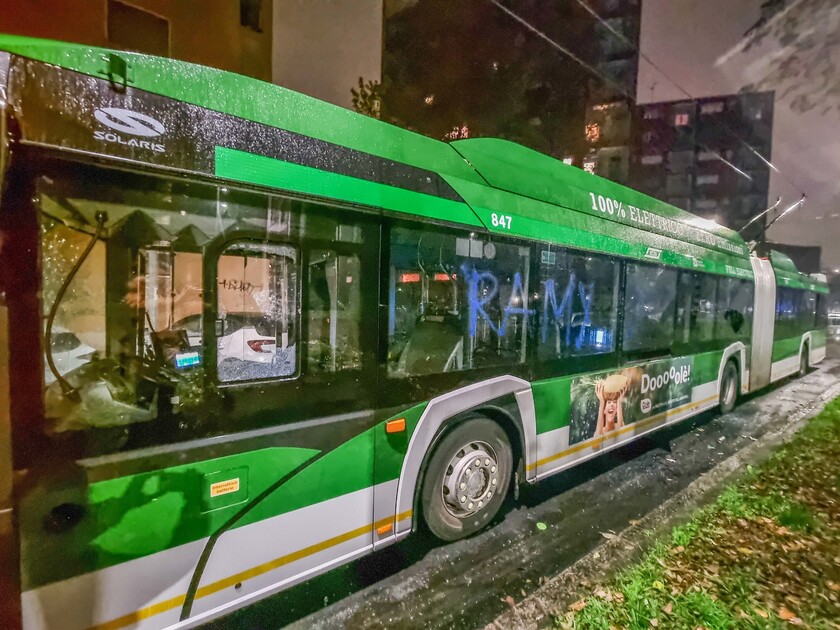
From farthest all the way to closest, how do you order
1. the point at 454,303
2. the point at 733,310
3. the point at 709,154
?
the point at 709,154 → the point at 733,310 → the point at 454,303

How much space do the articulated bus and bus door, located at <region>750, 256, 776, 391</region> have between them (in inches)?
313

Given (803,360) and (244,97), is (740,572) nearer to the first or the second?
(244,97)

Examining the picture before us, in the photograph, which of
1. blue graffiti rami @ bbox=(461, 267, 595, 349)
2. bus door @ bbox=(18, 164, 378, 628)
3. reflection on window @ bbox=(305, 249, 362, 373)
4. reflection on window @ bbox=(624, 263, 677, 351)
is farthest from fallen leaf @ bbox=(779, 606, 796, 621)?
reflection on window @ bbox=(305, 249, 362, 373)

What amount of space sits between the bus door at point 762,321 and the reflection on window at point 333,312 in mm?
10065

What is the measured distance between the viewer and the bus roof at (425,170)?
93.2 inches

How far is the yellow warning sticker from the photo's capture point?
2504mm

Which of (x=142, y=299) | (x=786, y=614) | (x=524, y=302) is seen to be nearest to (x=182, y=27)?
(x=524, y=302)

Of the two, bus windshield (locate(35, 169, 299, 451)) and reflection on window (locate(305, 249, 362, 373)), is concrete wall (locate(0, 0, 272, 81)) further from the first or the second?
reflection on window (locate(305, 249, 362, 373))

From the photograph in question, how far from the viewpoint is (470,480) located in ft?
13.5

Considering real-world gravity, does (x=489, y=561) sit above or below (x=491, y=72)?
below

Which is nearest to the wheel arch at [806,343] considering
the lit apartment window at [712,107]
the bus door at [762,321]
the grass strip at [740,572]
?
the bus door at [762,321]

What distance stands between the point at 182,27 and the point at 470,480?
52.3 ft

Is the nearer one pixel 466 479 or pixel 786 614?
pixel 786 614

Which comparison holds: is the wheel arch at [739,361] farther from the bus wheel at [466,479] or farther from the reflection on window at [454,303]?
the bus wheel at [466,479]
